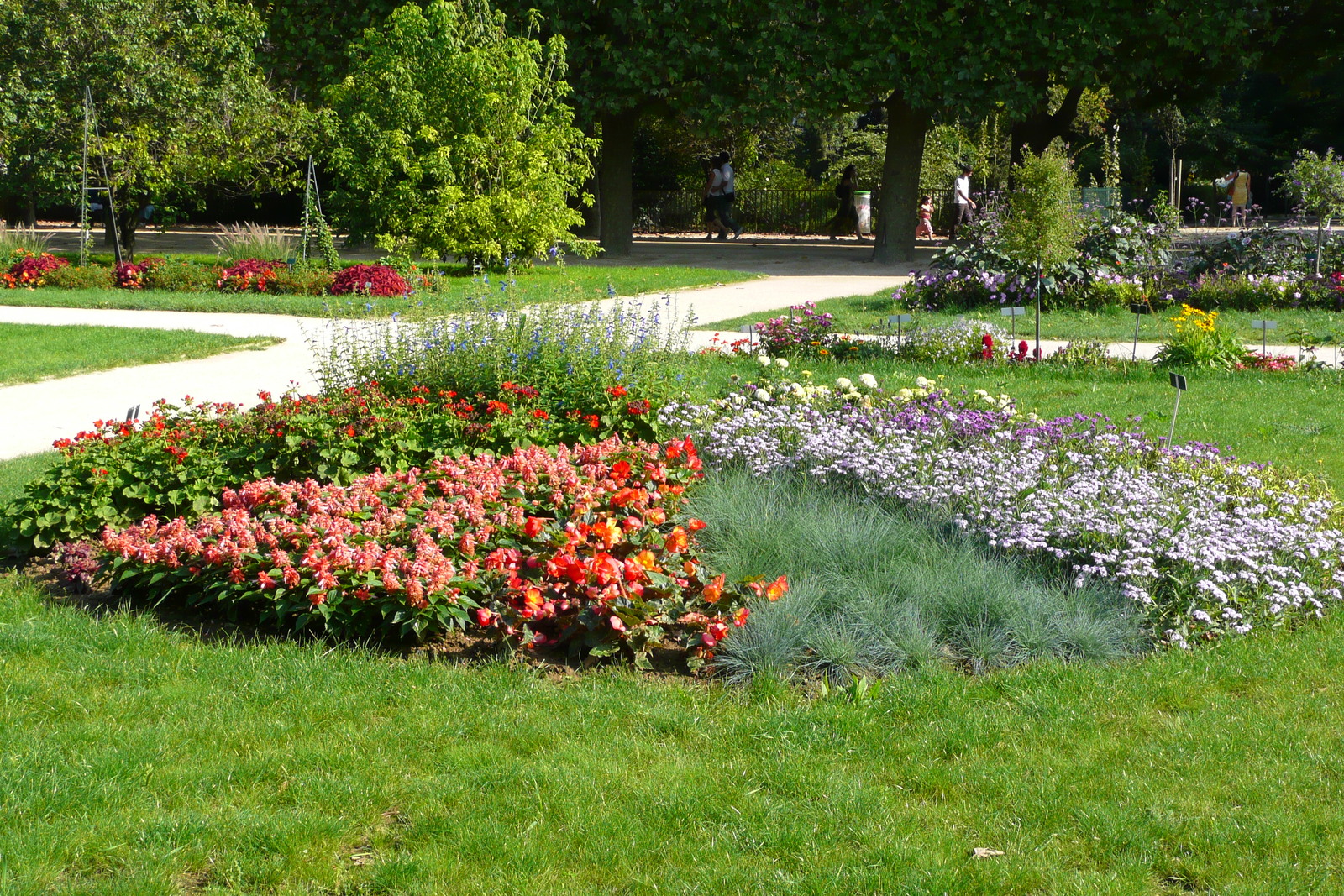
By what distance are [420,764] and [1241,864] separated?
221cm

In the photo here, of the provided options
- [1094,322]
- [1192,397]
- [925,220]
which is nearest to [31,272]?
[1094,322]

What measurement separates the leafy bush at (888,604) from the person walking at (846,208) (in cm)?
2491

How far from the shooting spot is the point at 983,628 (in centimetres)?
445

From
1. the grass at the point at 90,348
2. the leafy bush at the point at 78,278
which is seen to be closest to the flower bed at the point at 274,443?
the grass at the point at 90,348

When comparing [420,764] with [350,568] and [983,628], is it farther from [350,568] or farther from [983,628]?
[983,628]

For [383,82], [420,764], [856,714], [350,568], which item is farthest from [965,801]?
[383,82]

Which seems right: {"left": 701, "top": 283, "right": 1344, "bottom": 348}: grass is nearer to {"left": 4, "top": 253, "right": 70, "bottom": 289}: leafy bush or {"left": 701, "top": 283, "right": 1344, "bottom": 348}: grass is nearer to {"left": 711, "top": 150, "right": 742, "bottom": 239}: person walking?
{"left": 4, "top": 253, "right": 70, "bottom": 289}: leafy bush

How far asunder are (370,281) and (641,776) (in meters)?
12.8

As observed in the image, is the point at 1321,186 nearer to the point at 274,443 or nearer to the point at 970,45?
the point at 970,45

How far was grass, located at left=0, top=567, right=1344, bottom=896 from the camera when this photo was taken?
3.03m

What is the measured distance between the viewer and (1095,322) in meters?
12.8

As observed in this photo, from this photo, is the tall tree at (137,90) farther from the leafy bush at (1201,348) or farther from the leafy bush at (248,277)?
the leafy bush at (1201,348)

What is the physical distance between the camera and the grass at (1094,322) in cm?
1166

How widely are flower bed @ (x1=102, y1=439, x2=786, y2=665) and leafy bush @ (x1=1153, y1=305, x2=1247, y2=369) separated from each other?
5.97m
